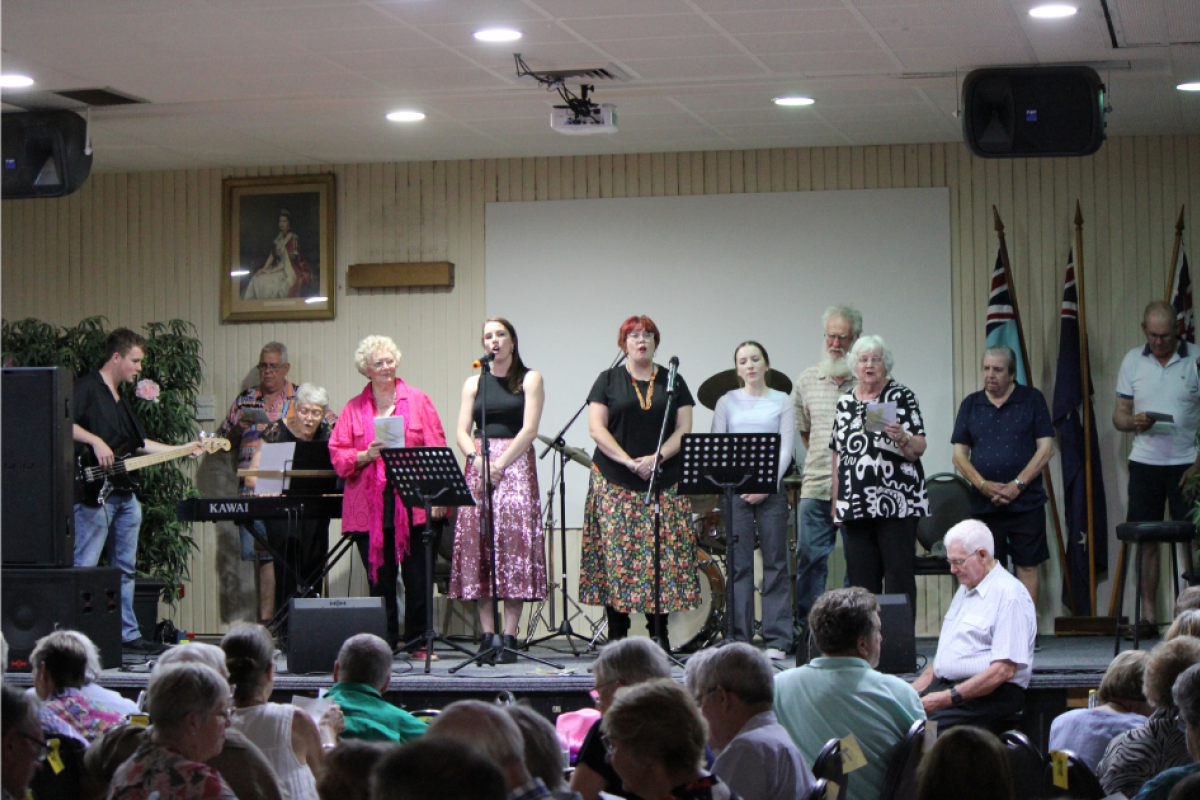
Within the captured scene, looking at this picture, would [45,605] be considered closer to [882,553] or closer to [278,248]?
[278,248]

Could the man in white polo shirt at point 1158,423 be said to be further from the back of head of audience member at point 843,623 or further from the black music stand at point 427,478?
the back of head of audience member at point 843,623

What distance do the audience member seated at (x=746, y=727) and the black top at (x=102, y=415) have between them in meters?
4.62

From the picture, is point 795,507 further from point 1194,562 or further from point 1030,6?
point 1030,6

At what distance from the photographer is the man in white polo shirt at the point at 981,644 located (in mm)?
5105

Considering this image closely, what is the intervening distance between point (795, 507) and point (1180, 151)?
2996 mm

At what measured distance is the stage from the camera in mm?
5805

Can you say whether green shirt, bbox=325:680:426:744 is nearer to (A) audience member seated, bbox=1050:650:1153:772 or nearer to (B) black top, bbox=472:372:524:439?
(A) audience member seated, bbox=1050:650:1153:772

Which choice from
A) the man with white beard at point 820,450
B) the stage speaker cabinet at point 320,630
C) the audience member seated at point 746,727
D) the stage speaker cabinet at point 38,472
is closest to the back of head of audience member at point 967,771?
the audience member seated at point 746,727

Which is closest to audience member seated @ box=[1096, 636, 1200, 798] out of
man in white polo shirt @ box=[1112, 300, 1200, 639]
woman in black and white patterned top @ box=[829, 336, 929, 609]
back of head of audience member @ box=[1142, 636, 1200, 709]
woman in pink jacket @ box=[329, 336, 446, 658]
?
back of head of audience member @ box=[1142, 636, 1200, 709]

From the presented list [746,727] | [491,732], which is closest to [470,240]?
[746,727]

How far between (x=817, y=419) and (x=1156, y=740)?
3.94 m

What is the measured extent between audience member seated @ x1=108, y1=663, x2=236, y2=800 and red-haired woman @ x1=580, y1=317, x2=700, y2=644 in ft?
12.4

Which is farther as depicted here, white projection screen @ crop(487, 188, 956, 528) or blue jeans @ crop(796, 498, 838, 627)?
white projection screen @ crop(487, 188, 956, 528)

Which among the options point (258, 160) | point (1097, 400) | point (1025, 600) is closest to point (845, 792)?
point (1025, 600)
